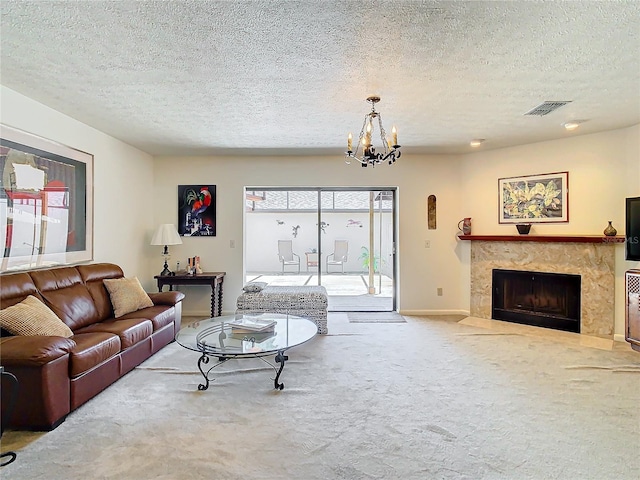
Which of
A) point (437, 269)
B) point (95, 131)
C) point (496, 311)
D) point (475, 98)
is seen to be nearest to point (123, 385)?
point (95, 131)

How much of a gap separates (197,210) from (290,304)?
87.7 inches

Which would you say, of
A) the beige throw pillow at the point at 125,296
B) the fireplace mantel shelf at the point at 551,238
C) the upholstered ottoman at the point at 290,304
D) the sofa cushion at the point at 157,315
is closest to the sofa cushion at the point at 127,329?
the sofa cushion at the point at 157,315

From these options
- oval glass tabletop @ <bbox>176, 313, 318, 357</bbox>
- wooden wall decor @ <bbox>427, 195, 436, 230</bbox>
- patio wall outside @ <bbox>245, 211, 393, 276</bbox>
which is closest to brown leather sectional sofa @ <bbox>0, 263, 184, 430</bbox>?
oval glass tabletop @ <bbox>176, 313, 318, 357</bbox>

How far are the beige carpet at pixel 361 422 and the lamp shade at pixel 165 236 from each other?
1827 millimetres

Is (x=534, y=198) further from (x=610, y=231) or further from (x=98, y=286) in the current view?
(x=98, y=286)

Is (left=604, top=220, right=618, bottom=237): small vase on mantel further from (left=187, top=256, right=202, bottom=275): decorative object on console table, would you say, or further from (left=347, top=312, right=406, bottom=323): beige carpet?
(left=187, top=256, right=202, bottom=275): decorative object on console table

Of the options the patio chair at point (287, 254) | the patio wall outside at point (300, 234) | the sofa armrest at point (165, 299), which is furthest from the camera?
the patio chair at point (287, 254)

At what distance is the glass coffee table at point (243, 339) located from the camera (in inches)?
107

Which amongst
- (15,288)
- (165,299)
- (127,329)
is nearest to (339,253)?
(165,299)

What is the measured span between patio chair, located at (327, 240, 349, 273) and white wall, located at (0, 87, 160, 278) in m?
3.32

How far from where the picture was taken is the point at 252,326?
3123 millimetres

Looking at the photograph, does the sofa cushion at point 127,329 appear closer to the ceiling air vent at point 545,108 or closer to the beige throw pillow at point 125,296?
the beige throw pillow at point 125,296

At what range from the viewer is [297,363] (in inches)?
131

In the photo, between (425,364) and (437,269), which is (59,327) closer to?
(425,364)
